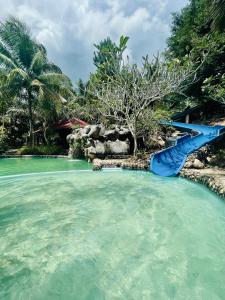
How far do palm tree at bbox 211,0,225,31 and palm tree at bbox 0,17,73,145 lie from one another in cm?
1223

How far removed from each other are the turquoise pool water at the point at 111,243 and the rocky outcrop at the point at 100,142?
18.1ft

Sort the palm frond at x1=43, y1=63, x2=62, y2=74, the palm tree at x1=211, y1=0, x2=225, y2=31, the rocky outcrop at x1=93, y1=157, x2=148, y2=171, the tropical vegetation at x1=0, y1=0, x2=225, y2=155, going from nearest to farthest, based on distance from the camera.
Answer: the palm tree at x1=211, y1=0, x2=225, y2=31, the rocky outcrop at x1=93, y1=157, x2=148, y2=171, the tropical vegetation at x1=0, y1=0, x2=225, y2=155, the palm frond at x1=43, y1=63, x2=62, y2=74

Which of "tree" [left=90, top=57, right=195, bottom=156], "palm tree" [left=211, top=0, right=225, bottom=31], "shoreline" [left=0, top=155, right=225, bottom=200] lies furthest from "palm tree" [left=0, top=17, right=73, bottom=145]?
"palm tree" [left=211, top=0, right=225, bottom=31]

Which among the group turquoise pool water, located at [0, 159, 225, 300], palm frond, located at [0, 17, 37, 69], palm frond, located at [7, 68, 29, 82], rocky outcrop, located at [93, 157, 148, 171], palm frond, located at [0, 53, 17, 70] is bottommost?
turquoise pool water, located at [0, 159, 225, 300]

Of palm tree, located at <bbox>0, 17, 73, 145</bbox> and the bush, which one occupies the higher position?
palm tree, located at <bbox>0, 17, 73, 145</bbox>

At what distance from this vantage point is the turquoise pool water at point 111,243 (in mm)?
3248

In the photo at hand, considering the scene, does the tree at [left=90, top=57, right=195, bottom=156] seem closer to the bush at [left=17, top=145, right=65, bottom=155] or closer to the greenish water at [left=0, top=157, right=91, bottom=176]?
the greenish water at [left=0, top=157, right=91, bottom=176]

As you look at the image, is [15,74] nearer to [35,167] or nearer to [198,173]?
[35,167]

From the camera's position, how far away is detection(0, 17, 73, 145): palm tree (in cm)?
1677

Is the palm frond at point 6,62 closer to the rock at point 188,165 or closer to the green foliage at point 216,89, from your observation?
the green foliage at point 216,89

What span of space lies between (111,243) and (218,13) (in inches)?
284

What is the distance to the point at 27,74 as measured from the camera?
55.5ft

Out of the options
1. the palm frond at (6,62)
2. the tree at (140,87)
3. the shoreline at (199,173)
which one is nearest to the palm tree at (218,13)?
the tree at (140,87)

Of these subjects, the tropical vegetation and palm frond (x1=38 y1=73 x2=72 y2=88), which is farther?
palm frond (x1=38 y1=73 x2=72 y2=88)
